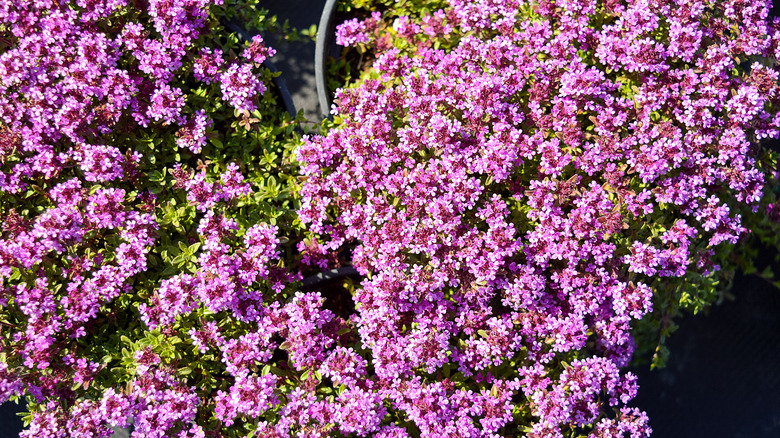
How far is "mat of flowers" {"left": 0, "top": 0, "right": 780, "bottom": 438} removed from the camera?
3498 mm

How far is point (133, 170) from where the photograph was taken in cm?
380

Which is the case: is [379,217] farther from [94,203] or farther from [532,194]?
[94,203]

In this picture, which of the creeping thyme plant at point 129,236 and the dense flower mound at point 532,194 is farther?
the dense flower mound at point 532,194

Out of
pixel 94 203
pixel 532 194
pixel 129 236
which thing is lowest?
pixel 129 236

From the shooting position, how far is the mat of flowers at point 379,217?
350cm

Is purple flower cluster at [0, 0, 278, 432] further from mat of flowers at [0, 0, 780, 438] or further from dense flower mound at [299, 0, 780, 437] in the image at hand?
dense flower mound at [299, 0, 780, 437]

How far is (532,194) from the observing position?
147 inches

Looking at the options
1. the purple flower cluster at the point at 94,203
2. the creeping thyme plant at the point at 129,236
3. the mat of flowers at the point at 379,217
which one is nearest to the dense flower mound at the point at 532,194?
the mat of flowers at the point at 379,217

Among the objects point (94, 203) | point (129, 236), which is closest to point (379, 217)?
point (129, 236)

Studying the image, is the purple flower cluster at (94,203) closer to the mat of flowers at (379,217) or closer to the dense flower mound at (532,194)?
the mat of flowers at (379,217)

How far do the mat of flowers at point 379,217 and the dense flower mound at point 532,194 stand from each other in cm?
2

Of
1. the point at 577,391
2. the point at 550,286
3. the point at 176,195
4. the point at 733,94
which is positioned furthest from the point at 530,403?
the point at 176,195

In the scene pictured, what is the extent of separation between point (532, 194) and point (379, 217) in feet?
3.12

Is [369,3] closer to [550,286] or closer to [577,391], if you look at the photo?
[550,286]
